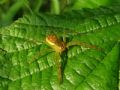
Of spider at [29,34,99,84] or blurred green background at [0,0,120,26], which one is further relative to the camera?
blurred green background at [0,0,120,26]

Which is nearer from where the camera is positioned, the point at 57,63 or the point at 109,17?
the point at 57,63

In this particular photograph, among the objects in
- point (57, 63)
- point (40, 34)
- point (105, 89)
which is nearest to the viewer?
point (105, 89)

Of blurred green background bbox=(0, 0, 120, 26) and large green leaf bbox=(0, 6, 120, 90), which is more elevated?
large green leaf bbox=(0, 6, 120, 90)

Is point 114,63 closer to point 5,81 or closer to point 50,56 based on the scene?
point 50,56

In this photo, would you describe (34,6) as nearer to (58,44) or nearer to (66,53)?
(58,44)

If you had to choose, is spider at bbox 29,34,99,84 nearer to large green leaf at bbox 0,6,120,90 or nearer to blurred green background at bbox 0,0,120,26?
large green leaf at bbox 0,6,120,90

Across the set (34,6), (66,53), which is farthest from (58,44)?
(34,6)

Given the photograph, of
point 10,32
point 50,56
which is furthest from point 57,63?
point 10,32

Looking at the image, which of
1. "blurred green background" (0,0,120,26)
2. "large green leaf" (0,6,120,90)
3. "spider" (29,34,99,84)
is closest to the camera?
"large green leaf" (0,6,120,90)

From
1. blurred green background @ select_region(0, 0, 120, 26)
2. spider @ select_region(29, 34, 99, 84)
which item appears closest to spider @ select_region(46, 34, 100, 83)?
spider @ select_region(29, 34, 99, 84)
